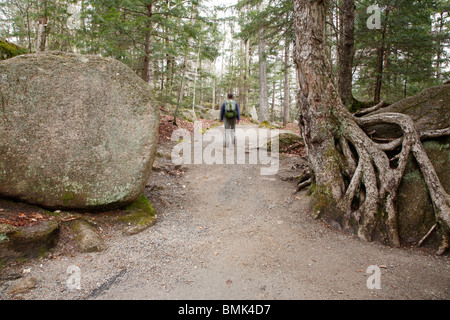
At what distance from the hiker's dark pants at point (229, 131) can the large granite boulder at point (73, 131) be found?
503 centimetres

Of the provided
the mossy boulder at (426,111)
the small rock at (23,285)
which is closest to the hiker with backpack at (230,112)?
the mossy boulder at (426,111)

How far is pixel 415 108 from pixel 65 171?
7585mm

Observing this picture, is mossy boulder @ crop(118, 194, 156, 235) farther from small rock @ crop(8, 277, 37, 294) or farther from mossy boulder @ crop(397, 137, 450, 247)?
mossy boulder @ crop(397, 137, 450, 247)

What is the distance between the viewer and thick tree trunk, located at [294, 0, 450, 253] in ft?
14.0

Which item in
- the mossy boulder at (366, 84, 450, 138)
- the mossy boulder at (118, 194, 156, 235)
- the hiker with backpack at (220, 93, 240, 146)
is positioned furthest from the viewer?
the hiker with backpack at (220, 93, 240, 146)

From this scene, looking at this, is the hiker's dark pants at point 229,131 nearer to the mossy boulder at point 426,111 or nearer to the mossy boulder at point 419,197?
the mossy boulder at point 426,111

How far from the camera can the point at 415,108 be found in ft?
18.0

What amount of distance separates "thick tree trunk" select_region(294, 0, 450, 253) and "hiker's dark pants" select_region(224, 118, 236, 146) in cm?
427

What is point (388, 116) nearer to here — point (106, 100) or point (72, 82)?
point (106, 100)

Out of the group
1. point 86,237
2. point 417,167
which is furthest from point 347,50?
point 86,237

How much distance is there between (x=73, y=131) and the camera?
448 centimetres

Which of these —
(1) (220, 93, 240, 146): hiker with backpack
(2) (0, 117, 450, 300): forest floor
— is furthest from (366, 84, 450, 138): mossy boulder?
(1) (220, 93, 240, 146): hiker with backpack
